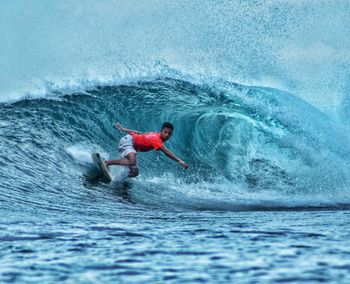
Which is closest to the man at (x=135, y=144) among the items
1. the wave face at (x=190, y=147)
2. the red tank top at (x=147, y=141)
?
the red tank top at (x=147, y=141)

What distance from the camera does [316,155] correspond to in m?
12.7

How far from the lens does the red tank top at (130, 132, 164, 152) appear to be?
8898 millimetres

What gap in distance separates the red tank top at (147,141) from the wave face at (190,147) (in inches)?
23.5

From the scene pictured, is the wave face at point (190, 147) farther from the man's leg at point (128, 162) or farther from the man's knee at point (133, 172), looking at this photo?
the man's leg at point (128, 162)

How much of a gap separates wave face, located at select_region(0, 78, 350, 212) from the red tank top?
1.96 ft

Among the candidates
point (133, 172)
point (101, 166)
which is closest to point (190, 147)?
point (133, 172)

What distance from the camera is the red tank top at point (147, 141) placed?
8898 mm

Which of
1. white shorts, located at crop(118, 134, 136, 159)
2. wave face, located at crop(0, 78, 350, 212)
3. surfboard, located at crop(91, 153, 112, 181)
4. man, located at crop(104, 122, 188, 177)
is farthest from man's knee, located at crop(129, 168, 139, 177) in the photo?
surfboard, located at crop(91, 153, 112, 181)

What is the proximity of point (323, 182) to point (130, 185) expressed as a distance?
4190mm

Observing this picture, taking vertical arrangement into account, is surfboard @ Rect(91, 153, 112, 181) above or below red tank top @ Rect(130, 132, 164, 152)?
below

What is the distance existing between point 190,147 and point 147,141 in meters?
3.79

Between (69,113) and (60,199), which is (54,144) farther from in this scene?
(60,199)

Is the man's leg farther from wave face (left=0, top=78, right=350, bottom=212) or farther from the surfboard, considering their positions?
wave face (left=0, top=78, right=350, bottom=212)

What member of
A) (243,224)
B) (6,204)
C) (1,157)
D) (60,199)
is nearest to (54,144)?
(1,157)
